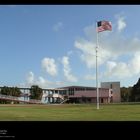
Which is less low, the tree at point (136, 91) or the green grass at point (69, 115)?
the tree at point (136, 91)

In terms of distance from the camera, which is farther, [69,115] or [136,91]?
[136,91]

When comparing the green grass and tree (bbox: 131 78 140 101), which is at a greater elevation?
tree (bbox: 131 78 140 101)

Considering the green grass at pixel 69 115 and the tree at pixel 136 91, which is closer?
the green grass at pixel 69 115

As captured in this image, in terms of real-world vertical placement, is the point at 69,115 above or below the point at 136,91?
below

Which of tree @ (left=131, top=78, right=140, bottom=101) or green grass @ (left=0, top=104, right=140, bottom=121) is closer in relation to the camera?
green grass @ (left=0, top=104, right=140, bottom=121)
